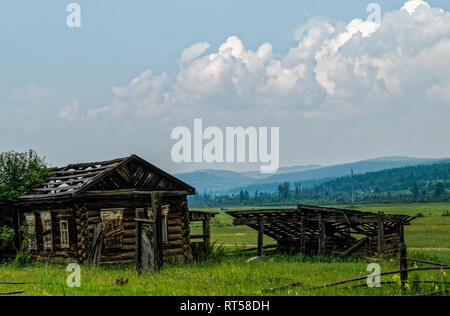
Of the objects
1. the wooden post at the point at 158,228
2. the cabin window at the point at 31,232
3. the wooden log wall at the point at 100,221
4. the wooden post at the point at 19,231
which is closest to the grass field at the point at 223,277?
the wooden post at the point at 158,228

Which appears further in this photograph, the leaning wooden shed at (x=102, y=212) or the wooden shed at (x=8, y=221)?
the wooden shed at (x=8, y=221)

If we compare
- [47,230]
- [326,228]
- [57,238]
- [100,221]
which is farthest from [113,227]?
[326,228]

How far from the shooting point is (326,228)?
2652 cm

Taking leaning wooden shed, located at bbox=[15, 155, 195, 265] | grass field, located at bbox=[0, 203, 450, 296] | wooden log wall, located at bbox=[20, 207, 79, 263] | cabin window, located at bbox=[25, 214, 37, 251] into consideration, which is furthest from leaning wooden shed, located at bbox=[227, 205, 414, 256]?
cabin window, located at bbox=[25, 214, 37, 251]

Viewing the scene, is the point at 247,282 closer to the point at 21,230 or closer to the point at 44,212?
the point at 44,212

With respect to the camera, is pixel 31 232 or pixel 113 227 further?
pixel 31 232

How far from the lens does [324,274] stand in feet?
59.7

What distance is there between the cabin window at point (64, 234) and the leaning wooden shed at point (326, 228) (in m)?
7.42

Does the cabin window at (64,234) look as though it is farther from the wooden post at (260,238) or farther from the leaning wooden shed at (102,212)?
the wooden post at (260,238)

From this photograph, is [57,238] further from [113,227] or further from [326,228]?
[326,228]

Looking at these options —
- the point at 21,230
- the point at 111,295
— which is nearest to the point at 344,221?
the point at 111,295

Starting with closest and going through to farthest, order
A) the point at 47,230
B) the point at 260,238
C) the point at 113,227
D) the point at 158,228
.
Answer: the point at 158,228 → the point at 113,227 → the point at 47,230 → the point at 260,238

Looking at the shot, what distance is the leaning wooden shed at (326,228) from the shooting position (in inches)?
942

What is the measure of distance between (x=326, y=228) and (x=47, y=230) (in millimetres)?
13496
